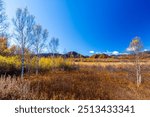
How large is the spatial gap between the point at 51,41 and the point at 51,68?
11509 millimetres

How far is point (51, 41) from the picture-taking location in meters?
49.4

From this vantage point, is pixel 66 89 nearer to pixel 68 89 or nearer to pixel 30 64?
pixel 68 89

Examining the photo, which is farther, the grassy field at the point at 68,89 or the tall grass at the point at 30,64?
the tall grass at the point at 30,64

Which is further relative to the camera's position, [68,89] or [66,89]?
[66,89]

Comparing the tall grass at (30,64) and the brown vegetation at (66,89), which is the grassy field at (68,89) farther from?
the tall grass at (30,64)

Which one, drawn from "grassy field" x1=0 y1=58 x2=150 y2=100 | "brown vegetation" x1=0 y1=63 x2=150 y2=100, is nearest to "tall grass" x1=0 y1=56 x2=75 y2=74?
"grassy field" x1=0 y1=58 x2=150 y2=100

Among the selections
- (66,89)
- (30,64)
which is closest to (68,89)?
(66,89)

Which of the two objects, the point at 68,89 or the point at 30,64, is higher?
the point at 30,64

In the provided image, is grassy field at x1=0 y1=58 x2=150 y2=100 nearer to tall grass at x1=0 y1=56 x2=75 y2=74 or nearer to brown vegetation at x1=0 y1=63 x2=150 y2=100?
brown vegetation at x1=0 y1=63 x2=150 y2=100

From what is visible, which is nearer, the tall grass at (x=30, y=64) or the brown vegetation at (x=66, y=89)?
the brown vegetation at (x=66, y=89)

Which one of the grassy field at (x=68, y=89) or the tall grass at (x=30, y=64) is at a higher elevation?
the tall grass at (x=30, y=64)

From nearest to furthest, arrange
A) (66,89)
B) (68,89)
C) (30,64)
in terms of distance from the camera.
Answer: (68,89), (66,89), (30,64)

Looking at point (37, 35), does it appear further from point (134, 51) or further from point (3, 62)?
point (134, 51)

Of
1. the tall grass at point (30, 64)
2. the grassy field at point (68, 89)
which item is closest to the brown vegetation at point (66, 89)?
the grassy field at point (68, 89)
